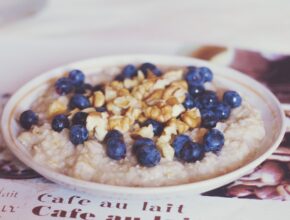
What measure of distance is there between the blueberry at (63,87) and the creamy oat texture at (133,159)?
0.12m

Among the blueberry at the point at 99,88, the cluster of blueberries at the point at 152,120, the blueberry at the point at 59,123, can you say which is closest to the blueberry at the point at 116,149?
the cluster of blueberries at the point at 152,120

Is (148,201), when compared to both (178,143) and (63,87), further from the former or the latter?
(63,87)

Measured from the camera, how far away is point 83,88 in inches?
43.3

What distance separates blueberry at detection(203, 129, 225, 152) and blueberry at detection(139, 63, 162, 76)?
0.92ft

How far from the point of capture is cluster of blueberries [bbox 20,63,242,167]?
87 cm

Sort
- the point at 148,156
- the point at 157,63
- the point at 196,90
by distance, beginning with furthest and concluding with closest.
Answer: the point at 157,63 → the point at 196,90 → the point at 148,156

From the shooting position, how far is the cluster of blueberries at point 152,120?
87 cm

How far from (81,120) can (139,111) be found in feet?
0.34

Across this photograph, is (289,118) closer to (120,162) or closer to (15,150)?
(120,162)

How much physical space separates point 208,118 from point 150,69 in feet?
0.75

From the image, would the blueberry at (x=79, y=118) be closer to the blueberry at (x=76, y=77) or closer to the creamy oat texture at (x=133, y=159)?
the creamy oat texture at (x=133, y=159)

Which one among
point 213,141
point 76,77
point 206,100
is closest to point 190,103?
point 206,100

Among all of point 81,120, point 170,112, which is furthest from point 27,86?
point 170,112

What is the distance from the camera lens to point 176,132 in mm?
938
